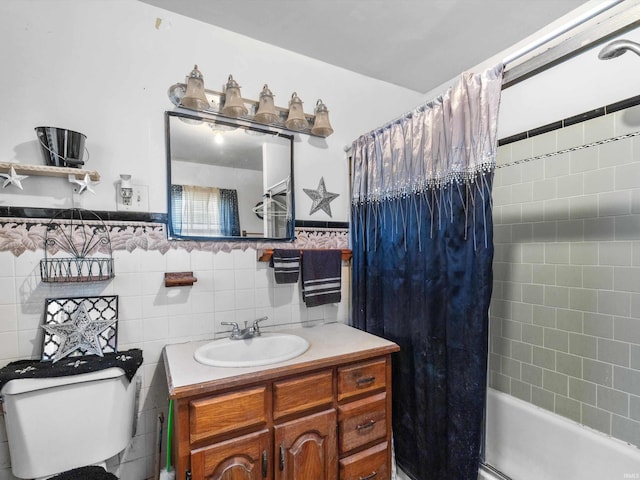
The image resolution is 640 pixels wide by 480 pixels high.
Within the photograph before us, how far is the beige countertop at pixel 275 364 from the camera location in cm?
107

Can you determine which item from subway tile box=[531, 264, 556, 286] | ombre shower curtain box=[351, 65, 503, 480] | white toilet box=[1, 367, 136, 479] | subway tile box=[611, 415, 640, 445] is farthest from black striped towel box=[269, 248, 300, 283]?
subway tile box=[611, 415, 640, 445]

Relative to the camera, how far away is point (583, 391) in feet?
5.04

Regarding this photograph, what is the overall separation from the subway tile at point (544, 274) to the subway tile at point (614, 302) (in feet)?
0.70

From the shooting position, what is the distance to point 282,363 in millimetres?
1233

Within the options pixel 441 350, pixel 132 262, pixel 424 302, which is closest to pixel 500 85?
pixel 424 302

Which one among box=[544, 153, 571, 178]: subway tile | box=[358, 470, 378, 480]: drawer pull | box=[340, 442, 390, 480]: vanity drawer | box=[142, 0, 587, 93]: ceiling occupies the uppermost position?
box=[142, 0, 587, 93]: ceiling

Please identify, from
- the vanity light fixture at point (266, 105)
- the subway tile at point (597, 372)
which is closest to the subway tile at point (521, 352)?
the subway tile at point (597, 372)

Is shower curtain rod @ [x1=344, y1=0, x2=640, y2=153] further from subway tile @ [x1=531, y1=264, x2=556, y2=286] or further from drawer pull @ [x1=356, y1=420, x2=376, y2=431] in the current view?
drawer pull @ [x1=356, y1=420, x2=376, y2=431]

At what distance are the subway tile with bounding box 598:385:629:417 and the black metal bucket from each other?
8.68 feet

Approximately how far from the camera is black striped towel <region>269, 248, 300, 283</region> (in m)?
1.68

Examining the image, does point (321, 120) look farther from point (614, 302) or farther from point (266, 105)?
point (614, 302)

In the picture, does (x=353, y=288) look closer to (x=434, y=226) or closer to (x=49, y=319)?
(x=434, y=226)

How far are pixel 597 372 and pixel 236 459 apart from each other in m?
1.73

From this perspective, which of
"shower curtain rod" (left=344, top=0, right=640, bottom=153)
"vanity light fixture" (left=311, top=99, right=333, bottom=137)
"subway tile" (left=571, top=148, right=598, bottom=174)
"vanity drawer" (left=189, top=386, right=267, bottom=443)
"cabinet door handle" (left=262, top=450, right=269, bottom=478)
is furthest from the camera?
"vanity light fixture" (left=311, top=99, right=333, bottom=137)
